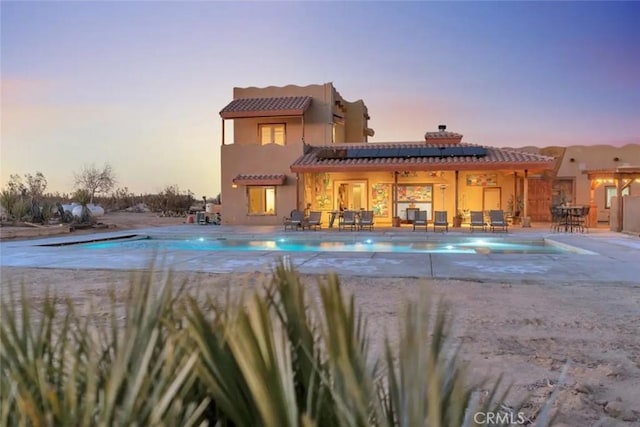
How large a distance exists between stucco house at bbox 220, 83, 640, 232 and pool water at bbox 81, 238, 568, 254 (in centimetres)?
550

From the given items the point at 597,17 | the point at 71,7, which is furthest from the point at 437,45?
the point at 71,7

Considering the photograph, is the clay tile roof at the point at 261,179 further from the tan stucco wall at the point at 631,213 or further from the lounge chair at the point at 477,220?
the tan stucco wall at the point at 631,213

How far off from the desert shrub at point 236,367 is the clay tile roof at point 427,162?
17901mm

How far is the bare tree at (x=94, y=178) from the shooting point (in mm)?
37250

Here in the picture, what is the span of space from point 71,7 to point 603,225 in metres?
22.2

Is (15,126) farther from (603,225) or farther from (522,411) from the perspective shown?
(603,225)

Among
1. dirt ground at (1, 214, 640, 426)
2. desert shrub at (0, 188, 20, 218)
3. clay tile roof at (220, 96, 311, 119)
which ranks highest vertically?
clay tile roof at (220, 96, 311, 119)

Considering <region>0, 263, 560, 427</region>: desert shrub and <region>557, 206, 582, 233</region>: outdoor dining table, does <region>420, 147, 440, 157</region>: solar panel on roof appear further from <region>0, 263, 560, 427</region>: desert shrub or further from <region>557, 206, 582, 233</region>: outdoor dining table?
<region>0, 263, 560, 427</region>: desert shrub

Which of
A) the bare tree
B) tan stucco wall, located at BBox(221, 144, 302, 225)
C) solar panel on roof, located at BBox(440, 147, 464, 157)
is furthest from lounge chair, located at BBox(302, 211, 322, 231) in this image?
the bare tree

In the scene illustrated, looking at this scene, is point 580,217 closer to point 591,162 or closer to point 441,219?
point 441,219

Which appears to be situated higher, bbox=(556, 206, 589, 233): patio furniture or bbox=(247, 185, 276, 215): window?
bbox=(247, 185, 276, 215): window

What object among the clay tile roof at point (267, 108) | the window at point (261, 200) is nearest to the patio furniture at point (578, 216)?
the clay tile roof at point (267, 108)

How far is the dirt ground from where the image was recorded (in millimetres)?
2842

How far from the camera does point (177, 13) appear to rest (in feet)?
53.3
